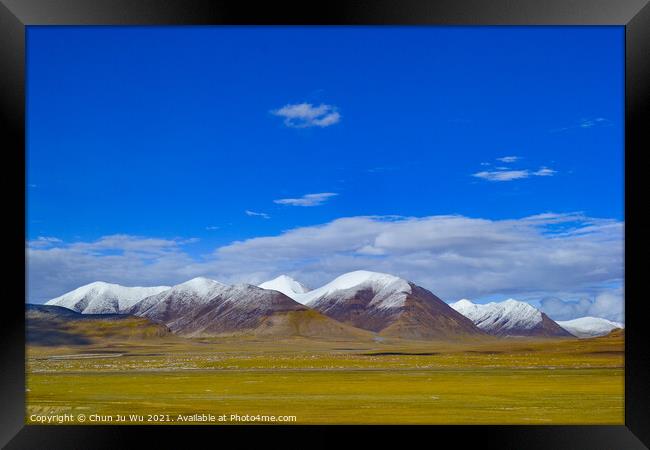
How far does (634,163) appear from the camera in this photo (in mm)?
4109

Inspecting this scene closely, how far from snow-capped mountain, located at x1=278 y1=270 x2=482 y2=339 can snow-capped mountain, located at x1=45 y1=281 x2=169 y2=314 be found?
20.6 m

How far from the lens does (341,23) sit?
4.23 meters

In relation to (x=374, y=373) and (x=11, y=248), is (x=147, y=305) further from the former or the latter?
(x=11, y=248)

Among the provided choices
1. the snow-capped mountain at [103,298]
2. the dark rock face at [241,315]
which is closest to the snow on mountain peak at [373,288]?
the dark rock face at [241,315]

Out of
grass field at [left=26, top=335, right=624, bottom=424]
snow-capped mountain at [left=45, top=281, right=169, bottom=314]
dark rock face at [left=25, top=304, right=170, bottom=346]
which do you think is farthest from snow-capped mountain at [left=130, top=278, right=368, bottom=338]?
grass field at [left=26, top=335, right=624, bottom=424]

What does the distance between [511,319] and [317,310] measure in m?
24.1

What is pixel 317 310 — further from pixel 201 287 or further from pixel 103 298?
pixel 103 298

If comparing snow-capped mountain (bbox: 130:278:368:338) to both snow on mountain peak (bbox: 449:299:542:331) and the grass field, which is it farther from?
the grass field

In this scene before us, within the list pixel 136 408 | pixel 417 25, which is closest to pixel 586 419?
pixel 136 408

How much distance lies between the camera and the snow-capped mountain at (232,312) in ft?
243

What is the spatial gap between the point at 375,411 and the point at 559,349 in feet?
99.1

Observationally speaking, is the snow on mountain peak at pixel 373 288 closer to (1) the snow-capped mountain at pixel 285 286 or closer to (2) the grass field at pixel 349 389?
(1) the snow-capped mountain at pixel 285 286

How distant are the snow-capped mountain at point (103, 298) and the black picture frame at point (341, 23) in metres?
63.7

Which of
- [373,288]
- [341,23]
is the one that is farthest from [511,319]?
[341,23]
